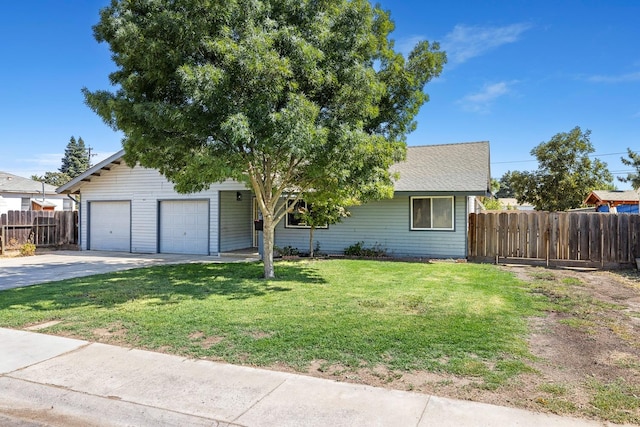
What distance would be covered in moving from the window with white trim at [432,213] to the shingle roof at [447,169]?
643 millimetres

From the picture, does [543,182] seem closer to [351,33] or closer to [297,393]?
[351,33]

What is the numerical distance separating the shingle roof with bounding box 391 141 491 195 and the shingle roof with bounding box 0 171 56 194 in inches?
891

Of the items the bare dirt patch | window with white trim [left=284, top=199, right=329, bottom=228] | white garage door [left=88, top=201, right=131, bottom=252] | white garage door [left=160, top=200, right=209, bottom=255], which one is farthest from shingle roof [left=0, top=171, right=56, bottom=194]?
the bare dirt patch

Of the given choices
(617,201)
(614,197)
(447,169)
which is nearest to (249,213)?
(447,169)

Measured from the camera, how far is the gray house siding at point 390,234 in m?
14.2

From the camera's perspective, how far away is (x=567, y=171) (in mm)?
23562

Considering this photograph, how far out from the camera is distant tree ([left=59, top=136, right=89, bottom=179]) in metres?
63.1

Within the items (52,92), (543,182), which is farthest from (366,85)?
(543,182)

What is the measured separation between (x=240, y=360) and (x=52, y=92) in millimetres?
18274

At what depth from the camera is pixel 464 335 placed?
5398 mm

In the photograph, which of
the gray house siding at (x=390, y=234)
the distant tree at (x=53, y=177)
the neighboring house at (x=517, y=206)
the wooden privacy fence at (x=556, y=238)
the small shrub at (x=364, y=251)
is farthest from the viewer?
the distant tree at (x=53, y=177)

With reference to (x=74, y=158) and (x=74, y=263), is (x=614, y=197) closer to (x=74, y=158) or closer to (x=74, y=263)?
(x=74, y=263)

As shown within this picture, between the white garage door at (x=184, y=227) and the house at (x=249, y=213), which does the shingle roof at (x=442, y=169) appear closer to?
the house at (x=249, y=213)

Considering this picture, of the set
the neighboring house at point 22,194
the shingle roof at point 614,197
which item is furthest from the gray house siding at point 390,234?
the shingle roof at point 614,197
